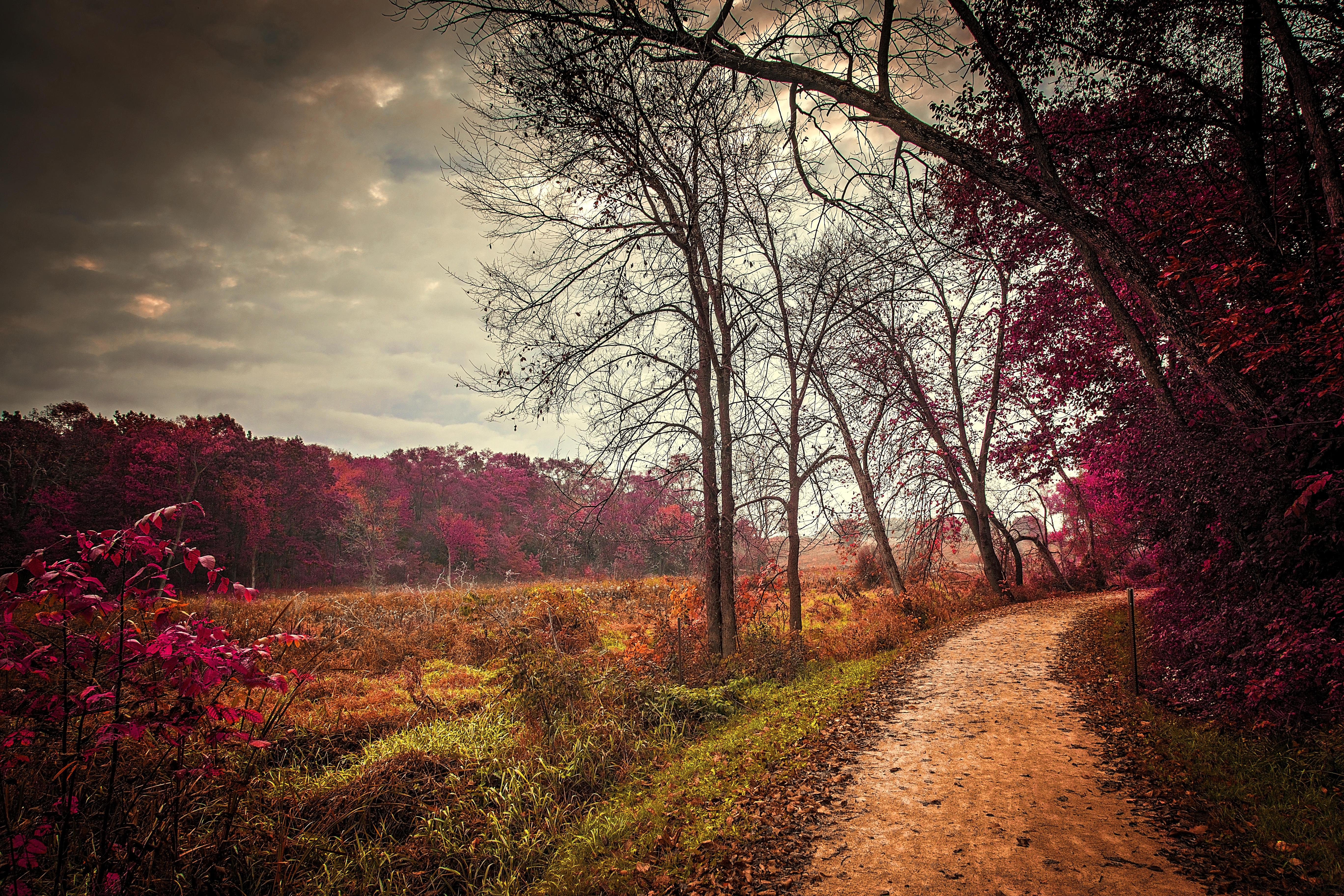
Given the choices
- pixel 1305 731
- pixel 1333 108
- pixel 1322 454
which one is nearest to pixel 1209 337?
pixel 1322 454

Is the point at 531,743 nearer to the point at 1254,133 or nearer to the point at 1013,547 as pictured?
the point at 1254,133

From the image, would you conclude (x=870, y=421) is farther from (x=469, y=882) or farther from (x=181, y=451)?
(x=181, y=451)

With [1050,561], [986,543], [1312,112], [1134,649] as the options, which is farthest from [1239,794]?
[1050,561]

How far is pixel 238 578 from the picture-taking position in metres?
29.3

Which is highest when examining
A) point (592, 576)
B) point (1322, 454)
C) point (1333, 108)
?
point (1333, 108)

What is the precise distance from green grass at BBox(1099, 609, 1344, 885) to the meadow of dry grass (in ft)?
10.1

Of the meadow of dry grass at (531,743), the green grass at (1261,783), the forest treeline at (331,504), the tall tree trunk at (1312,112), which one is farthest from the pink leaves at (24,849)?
the tall tree trunk at (1312,112)

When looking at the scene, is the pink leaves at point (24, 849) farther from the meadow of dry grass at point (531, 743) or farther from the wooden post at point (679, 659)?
the wooden post at point (679, 659)

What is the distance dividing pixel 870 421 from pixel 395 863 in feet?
44.5

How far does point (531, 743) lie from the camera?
6.09 meters

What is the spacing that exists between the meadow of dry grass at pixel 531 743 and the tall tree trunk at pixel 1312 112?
22.1 feet

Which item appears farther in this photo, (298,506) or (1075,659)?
(298,506)

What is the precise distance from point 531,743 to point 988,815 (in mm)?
4592

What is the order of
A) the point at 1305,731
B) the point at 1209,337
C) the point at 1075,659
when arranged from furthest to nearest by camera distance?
the point at 1075,659
the point at 1209,337
the point at 1305,731
